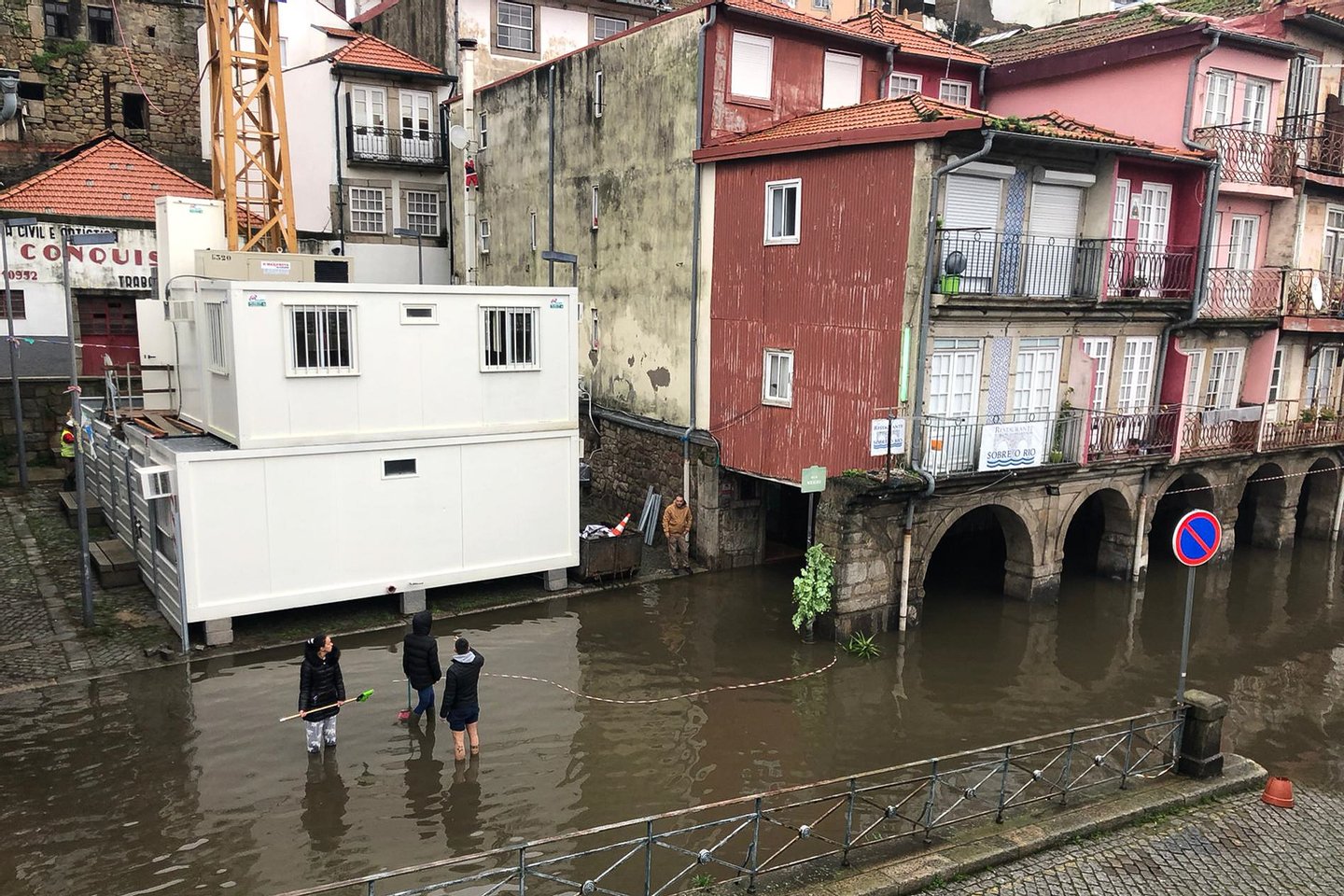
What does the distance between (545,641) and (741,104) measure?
12002 mm

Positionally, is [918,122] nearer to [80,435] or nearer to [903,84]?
[903,84]

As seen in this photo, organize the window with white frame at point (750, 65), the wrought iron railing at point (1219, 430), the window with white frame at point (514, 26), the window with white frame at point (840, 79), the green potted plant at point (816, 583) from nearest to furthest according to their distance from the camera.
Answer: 1. the green potted plant at point (816, 583)
2. the window with white frame at point (750, 65)
3. the wrought iron railing at point (1219, 430)
4. the window with white frame at point (840, 79)
5. the window with white frame at point (514, 26)

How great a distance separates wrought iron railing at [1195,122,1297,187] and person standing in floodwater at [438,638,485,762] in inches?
738

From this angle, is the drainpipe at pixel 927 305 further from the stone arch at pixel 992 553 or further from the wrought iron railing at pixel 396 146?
the wrought iron railing at pixel 396 146

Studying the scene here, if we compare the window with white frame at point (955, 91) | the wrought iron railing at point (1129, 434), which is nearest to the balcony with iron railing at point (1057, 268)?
the wrought iron railing at point (1129, 434)

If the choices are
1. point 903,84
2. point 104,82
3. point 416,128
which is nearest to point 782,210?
point 903,84

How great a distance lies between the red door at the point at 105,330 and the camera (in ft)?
89.8

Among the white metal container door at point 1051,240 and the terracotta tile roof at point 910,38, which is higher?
the terracotta tile roof at point 910,38

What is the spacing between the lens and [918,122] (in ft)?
53.4

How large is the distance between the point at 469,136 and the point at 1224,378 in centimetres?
2224

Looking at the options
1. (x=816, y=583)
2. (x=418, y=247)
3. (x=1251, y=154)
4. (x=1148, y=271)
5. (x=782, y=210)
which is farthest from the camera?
(x=418, y=247)

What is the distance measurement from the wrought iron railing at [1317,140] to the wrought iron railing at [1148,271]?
5057 millimetres

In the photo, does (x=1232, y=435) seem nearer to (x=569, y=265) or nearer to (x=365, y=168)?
(x=569, y=265)

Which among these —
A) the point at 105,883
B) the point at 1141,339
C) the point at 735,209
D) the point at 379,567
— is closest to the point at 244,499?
the point at 379,567
